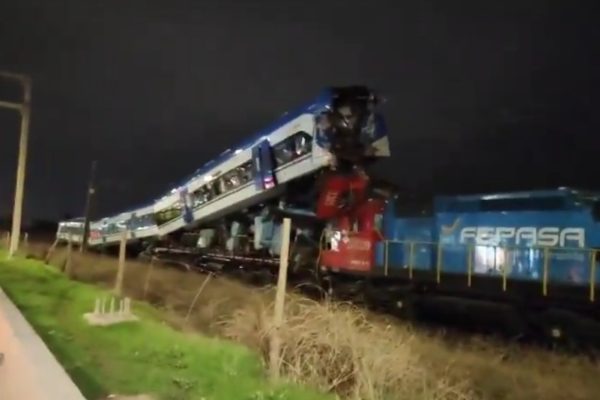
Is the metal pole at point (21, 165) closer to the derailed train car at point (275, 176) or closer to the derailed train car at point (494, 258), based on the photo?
the derailed train car at point (275, 176)

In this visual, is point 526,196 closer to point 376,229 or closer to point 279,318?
point 376,229

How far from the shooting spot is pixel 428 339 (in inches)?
437

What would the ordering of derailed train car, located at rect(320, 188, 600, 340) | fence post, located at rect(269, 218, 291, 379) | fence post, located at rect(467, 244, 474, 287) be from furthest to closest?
fence post, located at rect(467, 244, 474, 287) < derailed train car, located at rect(320, 188, 600, 340) < fence post, located at rect(269, 218, 291, 379)

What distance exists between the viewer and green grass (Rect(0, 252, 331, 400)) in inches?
259

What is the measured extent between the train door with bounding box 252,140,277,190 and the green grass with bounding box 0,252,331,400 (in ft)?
25.0

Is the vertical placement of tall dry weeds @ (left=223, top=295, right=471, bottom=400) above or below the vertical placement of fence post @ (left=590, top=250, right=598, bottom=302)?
below

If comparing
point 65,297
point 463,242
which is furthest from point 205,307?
point 463,242

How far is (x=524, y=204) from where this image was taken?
40.9 feet

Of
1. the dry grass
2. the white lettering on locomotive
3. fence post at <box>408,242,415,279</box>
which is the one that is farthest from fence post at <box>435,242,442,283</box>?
the dry grass

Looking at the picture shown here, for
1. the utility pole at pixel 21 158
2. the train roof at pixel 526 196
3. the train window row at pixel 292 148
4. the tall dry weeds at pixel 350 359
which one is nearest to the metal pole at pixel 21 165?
the utility pole at pixel 21 158

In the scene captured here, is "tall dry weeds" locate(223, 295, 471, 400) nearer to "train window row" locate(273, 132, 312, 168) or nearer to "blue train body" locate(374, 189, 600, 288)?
"blue train body" locate(374, 189, 600, 288)

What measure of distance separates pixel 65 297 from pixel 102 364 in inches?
255

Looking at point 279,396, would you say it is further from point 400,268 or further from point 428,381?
point 400,268

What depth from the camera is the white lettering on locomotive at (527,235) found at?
11.4m
